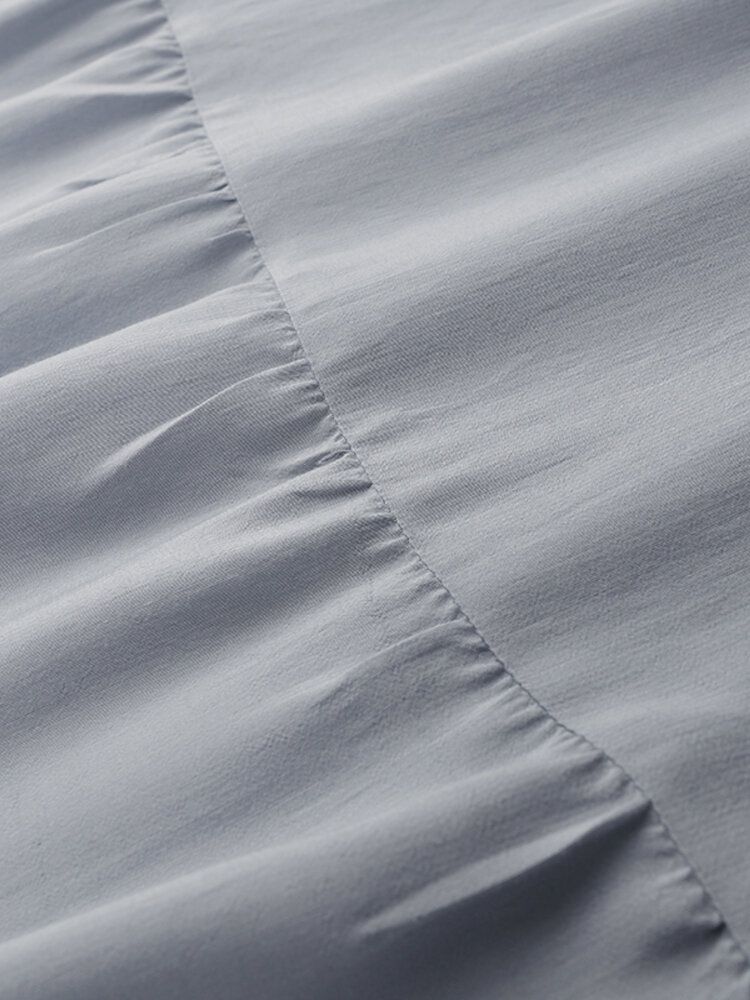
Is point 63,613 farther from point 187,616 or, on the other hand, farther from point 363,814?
point 363,814

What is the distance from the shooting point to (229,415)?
0.84m

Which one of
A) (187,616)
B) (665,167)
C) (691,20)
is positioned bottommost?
(187,616)

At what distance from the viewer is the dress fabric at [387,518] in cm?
58

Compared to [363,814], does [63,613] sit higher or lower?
higher

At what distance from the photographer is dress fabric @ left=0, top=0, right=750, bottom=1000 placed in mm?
584

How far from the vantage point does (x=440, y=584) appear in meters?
0.72

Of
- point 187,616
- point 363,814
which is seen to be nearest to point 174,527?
point 187,616

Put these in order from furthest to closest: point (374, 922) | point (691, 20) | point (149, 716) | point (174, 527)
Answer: point (691, 20), point (174, 527), point (149, 716), point (374, 922)

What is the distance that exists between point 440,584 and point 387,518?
6 cm

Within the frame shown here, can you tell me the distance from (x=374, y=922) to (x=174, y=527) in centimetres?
31

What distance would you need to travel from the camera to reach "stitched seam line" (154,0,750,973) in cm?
56

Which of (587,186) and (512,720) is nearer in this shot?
(512,720)

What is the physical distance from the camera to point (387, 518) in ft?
2.51

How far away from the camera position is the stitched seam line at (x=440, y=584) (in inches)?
22.1
